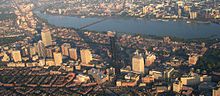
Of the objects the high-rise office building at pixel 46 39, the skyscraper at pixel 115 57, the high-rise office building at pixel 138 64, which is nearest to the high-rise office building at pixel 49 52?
the high-rise office building at pixel 46 39

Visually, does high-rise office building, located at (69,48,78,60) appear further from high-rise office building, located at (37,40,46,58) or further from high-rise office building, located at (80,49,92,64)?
high-rise office building, located at (37,40,46,58)

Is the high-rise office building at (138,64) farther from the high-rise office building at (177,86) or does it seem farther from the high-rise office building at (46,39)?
the high-rise office building at (46,39)

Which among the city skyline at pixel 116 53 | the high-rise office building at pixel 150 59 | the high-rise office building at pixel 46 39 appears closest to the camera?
the city skyline at pixel 116 53

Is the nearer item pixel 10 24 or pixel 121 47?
pixel 121 47

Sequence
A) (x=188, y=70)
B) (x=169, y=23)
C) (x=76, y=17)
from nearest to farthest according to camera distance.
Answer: (x=188, y=70) < (x=169, y=23) < (x=76, y=17)

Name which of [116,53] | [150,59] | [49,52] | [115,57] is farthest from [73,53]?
[150,59]

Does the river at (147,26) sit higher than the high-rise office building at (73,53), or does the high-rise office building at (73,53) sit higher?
the high-rise office building at (73,53)

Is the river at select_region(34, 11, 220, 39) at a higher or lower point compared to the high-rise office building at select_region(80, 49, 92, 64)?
lower

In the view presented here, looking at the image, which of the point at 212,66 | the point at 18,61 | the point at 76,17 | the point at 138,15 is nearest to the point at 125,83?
the point at 212,66

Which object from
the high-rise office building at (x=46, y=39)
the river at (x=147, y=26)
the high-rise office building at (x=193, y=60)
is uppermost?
the high-rise office building at (x=46, y=39)

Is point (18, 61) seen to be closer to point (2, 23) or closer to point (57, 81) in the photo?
point (57, 81)

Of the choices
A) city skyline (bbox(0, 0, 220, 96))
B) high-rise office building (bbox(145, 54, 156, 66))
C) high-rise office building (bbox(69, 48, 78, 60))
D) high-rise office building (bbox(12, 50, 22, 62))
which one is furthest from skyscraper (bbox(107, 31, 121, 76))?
high-rise office building (bbox(12, 50, 22, 62))
